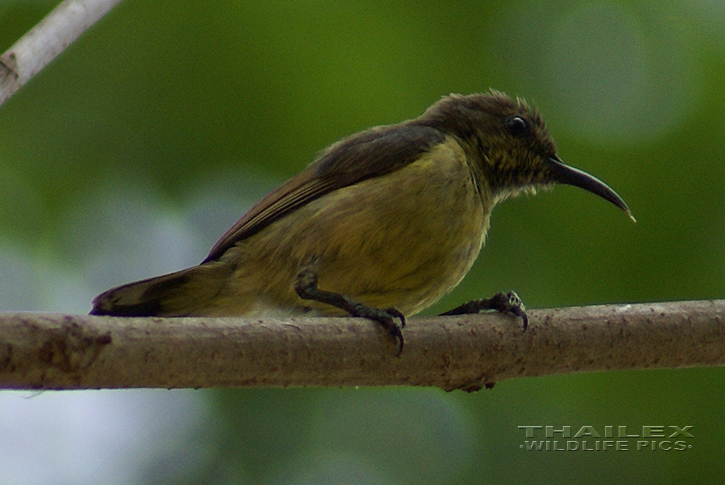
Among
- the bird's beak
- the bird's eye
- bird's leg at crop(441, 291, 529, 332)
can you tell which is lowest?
bird's leg at crop(441, 291, 529, 332)

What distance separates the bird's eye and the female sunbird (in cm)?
1

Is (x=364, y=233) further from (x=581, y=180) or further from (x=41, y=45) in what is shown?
(x=41, y=45)

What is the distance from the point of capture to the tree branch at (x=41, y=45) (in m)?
2.78

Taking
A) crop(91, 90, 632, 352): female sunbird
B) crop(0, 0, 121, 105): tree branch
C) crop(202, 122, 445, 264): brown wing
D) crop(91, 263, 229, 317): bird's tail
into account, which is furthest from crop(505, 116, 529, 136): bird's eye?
crop(0, 0, 121, 105): tree branch

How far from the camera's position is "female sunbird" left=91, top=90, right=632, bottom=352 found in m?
4.04

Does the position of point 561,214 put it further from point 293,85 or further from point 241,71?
point 241,71

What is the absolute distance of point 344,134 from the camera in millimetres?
5043

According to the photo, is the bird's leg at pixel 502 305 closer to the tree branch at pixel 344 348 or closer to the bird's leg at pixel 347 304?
the tree branch at pixel 344 348

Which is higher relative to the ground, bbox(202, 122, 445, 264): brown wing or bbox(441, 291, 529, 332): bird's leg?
bbox(202, 122, 445, 264): brown wing

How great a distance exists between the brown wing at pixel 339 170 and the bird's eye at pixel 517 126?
0.43 m

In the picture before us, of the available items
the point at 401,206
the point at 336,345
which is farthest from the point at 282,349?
the point at 401,206

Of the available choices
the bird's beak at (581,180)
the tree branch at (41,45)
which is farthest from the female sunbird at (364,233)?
the tree branch at (41,45)

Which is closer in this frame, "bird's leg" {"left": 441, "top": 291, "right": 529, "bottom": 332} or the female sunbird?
"bird's leg" {"left": 441, "top": 291, "right": 529, "bottom": 332}

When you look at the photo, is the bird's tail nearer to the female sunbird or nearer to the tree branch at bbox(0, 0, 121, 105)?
the female sunbird
